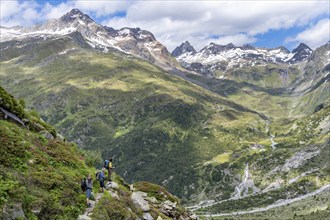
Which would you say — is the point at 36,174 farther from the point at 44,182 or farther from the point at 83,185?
the point at 83,185

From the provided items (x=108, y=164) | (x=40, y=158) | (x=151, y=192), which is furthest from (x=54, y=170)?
(x=151, y=192)

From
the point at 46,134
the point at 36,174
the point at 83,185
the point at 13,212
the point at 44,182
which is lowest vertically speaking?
the point at 83,185

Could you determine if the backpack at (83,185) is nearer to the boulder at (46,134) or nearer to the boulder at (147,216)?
the boulder at (147,216)

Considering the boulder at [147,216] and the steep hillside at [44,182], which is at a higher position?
the steep hillside at [44,182]

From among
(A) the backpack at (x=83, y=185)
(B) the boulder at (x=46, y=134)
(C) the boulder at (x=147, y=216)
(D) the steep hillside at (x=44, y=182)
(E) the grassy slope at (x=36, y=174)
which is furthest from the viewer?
(B) the boulder at (x=46, y=134)

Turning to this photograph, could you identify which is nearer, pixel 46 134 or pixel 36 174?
pixel 36 174

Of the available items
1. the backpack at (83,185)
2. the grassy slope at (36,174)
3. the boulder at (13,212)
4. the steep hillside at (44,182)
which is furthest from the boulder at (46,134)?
the boulder at (13,212)

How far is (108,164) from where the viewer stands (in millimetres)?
43219

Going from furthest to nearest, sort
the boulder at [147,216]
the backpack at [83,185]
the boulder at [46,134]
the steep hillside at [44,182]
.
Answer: the boulder at [46,134] → the boulder at [147,216] → the backpack at [83,185] → the steep hillside at [44,182]

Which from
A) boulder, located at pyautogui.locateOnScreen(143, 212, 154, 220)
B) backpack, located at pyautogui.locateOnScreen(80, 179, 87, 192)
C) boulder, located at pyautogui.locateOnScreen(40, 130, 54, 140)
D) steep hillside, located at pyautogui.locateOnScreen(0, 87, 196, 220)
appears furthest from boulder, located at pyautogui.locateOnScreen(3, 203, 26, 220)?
boulder, located at pyautogui.locateOnScreen(40, 130, 54, 140)

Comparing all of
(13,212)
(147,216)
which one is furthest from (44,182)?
(147,216)

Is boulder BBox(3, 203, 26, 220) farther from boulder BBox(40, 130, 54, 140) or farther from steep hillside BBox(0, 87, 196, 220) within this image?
boulder BBox(40, 130, 54, 140)

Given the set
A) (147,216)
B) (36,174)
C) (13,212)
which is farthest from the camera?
(147,216)

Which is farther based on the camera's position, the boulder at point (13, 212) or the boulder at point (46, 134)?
the boulder at point (46, 134)
